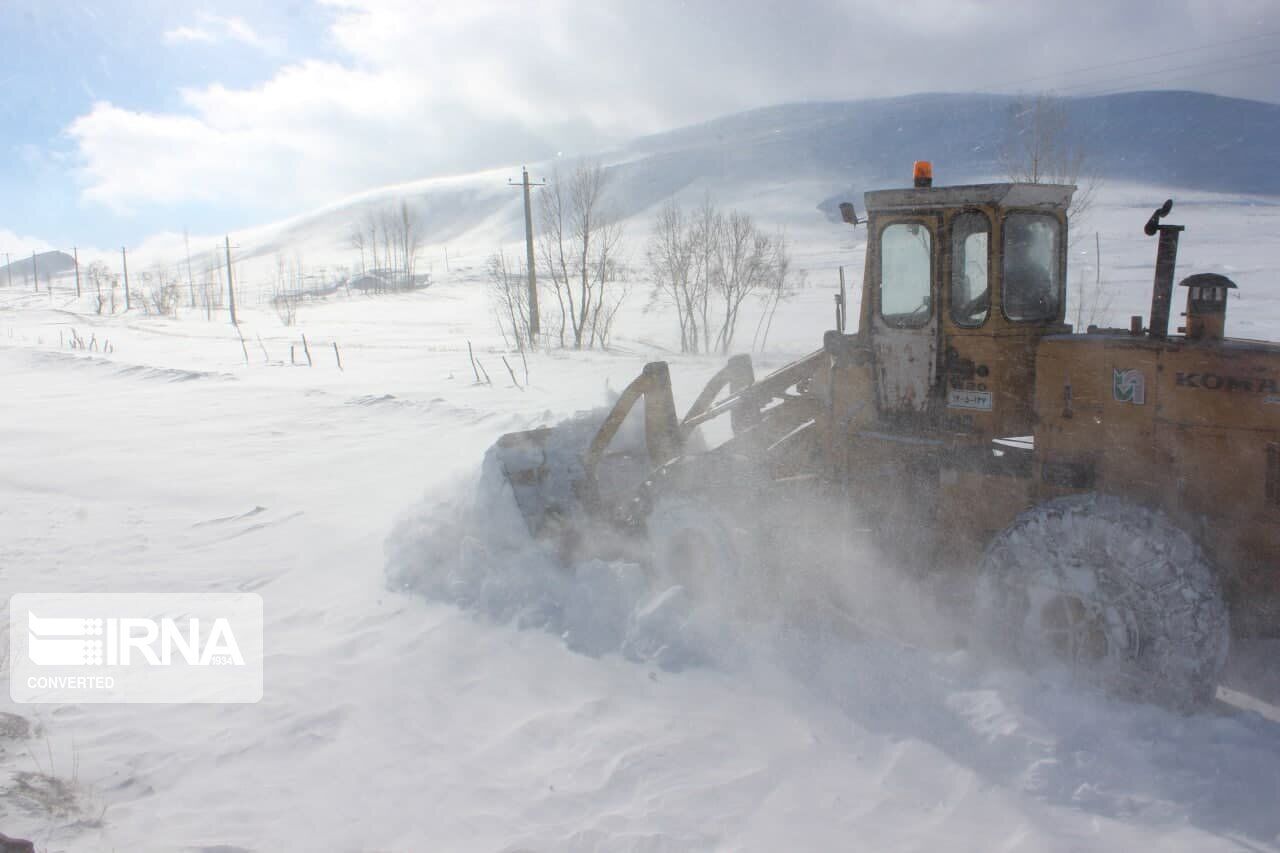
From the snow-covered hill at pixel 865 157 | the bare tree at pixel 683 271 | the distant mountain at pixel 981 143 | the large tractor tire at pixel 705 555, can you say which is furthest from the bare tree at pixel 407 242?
the large tractor tire at pixel 705 555

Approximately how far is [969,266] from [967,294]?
0.16 m

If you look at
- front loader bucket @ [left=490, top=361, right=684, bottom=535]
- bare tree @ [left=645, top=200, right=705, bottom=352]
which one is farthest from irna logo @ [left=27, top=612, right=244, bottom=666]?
bare tree @ [left=645, top=200, right=705, bottom=352]

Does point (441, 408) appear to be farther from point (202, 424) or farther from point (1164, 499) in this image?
point (1164, 499)

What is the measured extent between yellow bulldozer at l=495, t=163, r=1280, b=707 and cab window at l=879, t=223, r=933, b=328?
12 mm

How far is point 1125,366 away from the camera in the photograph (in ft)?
13.5

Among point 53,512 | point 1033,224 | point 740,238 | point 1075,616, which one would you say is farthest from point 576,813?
point 740,238

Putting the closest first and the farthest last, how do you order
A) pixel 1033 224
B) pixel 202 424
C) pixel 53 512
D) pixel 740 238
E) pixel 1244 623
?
pixel 1244 623 < pixel 1033 224 < pixel 53 512 < pixel 202 424 < pixel 740 238

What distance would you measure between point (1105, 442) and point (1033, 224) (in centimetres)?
145

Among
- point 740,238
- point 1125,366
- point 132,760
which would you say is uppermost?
point 740,238

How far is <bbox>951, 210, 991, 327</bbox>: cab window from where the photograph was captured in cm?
478

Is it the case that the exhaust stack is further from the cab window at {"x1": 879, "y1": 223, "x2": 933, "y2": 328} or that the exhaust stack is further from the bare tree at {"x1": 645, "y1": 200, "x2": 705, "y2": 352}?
the bare tree at {"x1": 645, "y1": 200, "x2": 705, "y2": 352}

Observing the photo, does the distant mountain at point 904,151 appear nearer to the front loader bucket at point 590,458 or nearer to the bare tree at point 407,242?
the bare tree at point 407,242

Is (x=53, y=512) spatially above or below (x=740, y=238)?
below

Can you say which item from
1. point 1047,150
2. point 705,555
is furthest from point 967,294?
point 1047,150
